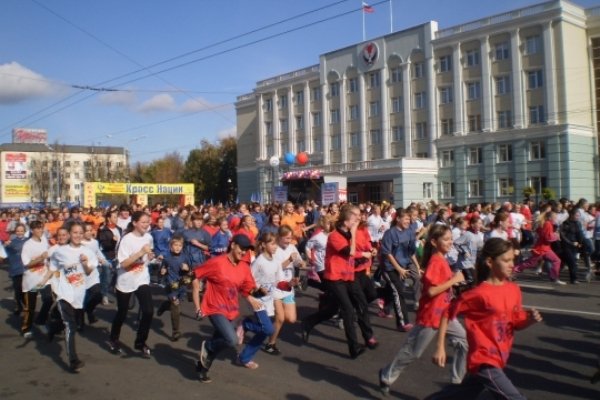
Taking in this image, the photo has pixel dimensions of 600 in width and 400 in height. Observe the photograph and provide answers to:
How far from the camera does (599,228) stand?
1340cm

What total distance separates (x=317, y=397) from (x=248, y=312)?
4.77 meters

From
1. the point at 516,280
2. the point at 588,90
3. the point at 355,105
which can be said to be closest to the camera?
the point at 516,280

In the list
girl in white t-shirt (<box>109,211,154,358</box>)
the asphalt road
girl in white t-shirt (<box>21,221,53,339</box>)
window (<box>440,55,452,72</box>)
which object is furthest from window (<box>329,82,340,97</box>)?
girl in white t-shirt (<box>109,211,154,358</box>)

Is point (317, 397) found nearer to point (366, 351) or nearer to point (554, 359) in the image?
point (366, 351)

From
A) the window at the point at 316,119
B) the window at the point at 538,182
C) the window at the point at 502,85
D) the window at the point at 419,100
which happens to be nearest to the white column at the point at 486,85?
the window at the point at 502,85

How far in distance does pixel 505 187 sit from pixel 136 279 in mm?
39152

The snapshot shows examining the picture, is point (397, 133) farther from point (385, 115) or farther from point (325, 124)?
point (325, 124)

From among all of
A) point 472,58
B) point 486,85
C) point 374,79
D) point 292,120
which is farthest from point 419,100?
point 292,120

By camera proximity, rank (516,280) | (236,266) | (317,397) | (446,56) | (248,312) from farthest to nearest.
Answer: (446,56) → (516,280) → (248,312) → (236,266) → (317,397)

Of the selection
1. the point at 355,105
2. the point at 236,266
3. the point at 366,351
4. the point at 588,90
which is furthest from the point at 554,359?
the point at 355,105

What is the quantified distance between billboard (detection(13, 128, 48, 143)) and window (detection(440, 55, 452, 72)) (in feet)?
278

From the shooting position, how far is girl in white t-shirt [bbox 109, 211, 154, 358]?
707cm

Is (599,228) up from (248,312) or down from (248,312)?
up

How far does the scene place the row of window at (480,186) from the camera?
4016 centimetres
